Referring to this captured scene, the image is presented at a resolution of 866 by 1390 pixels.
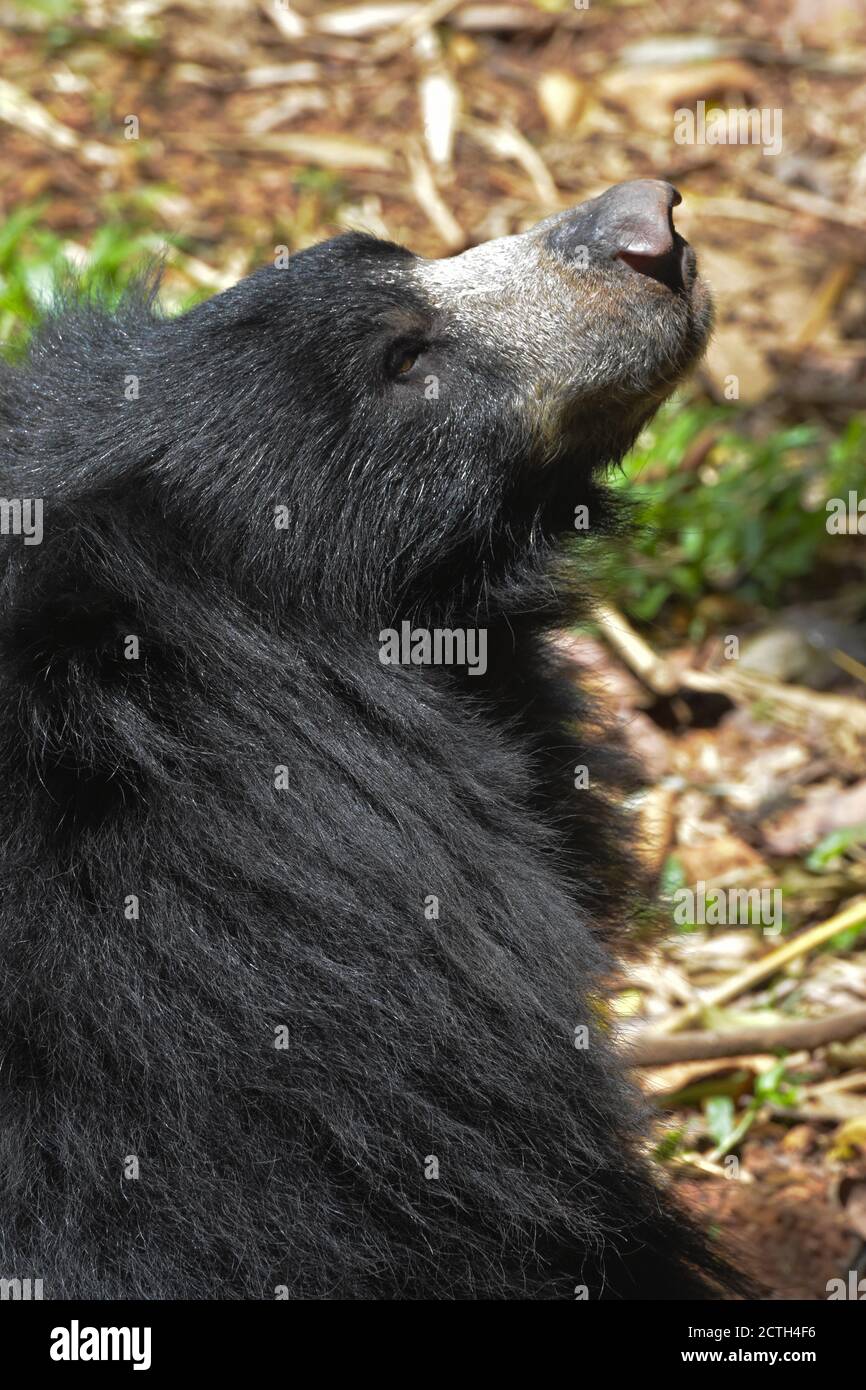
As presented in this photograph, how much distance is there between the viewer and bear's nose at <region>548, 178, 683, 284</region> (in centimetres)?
293

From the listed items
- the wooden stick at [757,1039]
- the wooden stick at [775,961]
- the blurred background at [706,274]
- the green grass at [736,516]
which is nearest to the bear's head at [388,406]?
the blurred background at [706,274]

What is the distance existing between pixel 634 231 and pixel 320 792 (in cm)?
121

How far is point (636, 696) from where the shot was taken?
499cm

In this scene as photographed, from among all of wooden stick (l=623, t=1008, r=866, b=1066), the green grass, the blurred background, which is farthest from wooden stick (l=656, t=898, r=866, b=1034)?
the green grass

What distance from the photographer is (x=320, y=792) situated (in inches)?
103

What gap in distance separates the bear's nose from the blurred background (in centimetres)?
49

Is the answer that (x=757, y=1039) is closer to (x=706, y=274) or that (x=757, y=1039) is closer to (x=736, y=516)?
(x=736, y=516)

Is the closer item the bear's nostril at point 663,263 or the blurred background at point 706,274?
the bear's nostril at point 663,263

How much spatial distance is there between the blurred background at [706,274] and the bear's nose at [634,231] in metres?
0.49

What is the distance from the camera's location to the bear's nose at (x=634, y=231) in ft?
9.61

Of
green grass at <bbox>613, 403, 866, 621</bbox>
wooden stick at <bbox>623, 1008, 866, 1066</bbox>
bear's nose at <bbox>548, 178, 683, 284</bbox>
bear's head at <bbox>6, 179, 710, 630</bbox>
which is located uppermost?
green grass at <bbox>613, 403, 866, 621</bbox>

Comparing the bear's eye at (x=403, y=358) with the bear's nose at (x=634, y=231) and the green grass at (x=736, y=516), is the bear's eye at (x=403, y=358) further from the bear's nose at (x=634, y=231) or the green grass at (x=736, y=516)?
the green grass at (x=736, y=516)

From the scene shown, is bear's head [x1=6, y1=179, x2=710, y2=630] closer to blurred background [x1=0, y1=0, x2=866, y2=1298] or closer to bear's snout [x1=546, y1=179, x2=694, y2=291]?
bear's snout [x1=546, y1=179, x2=694, y2=291]

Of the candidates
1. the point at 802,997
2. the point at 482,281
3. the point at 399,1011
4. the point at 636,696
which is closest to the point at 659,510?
the point at 636,696
